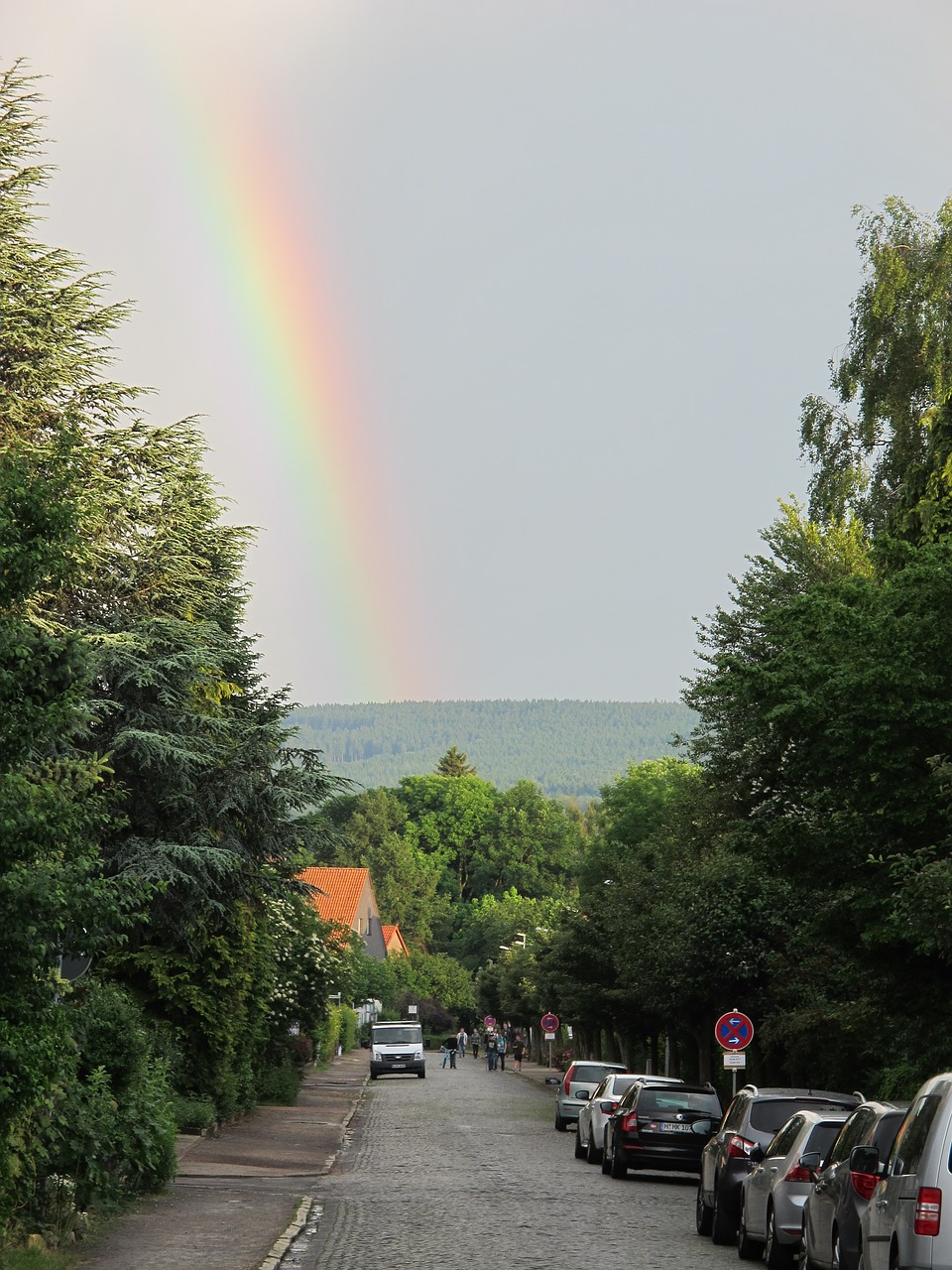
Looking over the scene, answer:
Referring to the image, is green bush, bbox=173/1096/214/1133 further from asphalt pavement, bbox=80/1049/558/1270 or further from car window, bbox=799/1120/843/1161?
car window, bbox=799/1120/843/1161

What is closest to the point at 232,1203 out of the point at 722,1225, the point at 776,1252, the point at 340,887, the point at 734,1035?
the point at 722,1225

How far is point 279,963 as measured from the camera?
4494cm

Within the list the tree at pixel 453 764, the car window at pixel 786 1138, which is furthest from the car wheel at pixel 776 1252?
the tree at pixel 453 764

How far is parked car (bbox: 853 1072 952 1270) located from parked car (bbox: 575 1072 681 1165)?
58.7 ft

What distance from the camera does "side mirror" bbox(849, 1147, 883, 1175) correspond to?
1082cm

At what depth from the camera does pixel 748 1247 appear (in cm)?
1658

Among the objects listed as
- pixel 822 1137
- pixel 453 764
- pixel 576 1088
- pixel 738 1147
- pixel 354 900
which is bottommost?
pixel 576 1088

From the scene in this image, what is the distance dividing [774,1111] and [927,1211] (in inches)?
356

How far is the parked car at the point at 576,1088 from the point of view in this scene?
38.8 metres

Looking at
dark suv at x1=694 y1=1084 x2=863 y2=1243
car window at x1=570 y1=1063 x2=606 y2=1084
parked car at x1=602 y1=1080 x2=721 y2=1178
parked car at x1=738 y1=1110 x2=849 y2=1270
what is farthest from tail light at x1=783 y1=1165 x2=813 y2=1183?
car window at x1=570 y1=1063 x2=606 y2=1084

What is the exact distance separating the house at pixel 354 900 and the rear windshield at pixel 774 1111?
87.4 meters

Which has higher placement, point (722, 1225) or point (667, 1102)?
point (667, 1102)

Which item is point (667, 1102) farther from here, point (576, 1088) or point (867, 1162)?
point (867, 1162)

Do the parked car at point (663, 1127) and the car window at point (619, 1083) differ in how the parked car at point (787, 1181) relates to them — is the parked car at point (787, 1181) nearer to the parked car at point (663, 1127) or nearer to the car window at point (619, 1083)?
the parked car at point (663, 1127)
